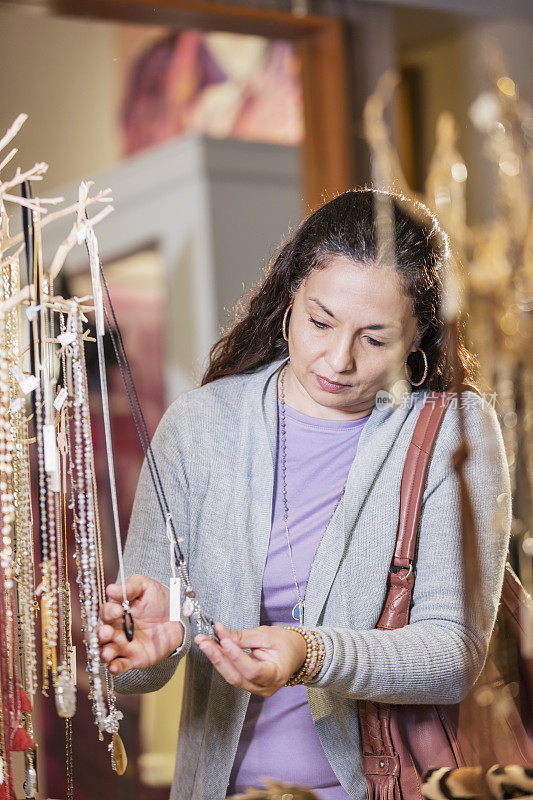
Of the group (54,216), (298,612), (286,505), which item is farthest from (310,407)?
(54,216)

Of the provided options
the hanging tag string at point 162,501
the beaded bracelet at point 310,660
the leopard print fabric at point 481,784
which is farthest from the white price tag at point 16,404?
the leopard print fabric at point 481,784

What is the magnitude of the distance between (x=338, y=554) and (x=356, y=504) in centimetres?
5

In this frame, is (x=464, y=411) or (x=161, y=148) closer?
(x=464, y=411)

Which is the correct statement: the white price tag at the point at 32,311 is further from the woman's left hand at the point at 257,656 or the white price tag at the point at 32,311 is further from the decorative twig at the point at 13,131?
the woman's left hand at the point at 257,656

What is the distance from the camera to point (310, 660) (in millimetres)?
870

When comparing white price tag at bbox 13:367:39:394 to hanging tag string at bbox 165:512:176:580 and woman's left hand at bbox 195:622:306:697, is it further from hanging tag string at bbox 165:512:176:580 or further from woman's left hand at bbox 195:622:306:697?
woman's left hand at bbox 195:622:306:697

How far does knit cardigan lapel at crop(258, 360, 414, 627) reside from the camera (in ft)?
3.18

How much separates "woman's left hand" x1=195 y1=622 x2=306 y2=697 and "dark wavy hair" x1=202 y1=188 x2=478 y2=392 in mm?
317

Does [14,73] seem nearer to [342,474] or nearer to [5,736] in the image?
[342,474]

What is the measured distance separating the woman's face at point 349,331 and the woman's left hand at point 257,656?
0.26m

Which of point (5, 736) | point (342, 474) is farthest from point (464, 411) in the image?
point (5, 736)

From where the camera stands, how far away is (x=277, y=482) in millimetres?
1014

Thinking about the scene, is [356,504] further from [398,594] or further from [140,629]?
[140,629]

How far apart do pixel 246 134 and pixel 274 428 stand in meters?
0.56
